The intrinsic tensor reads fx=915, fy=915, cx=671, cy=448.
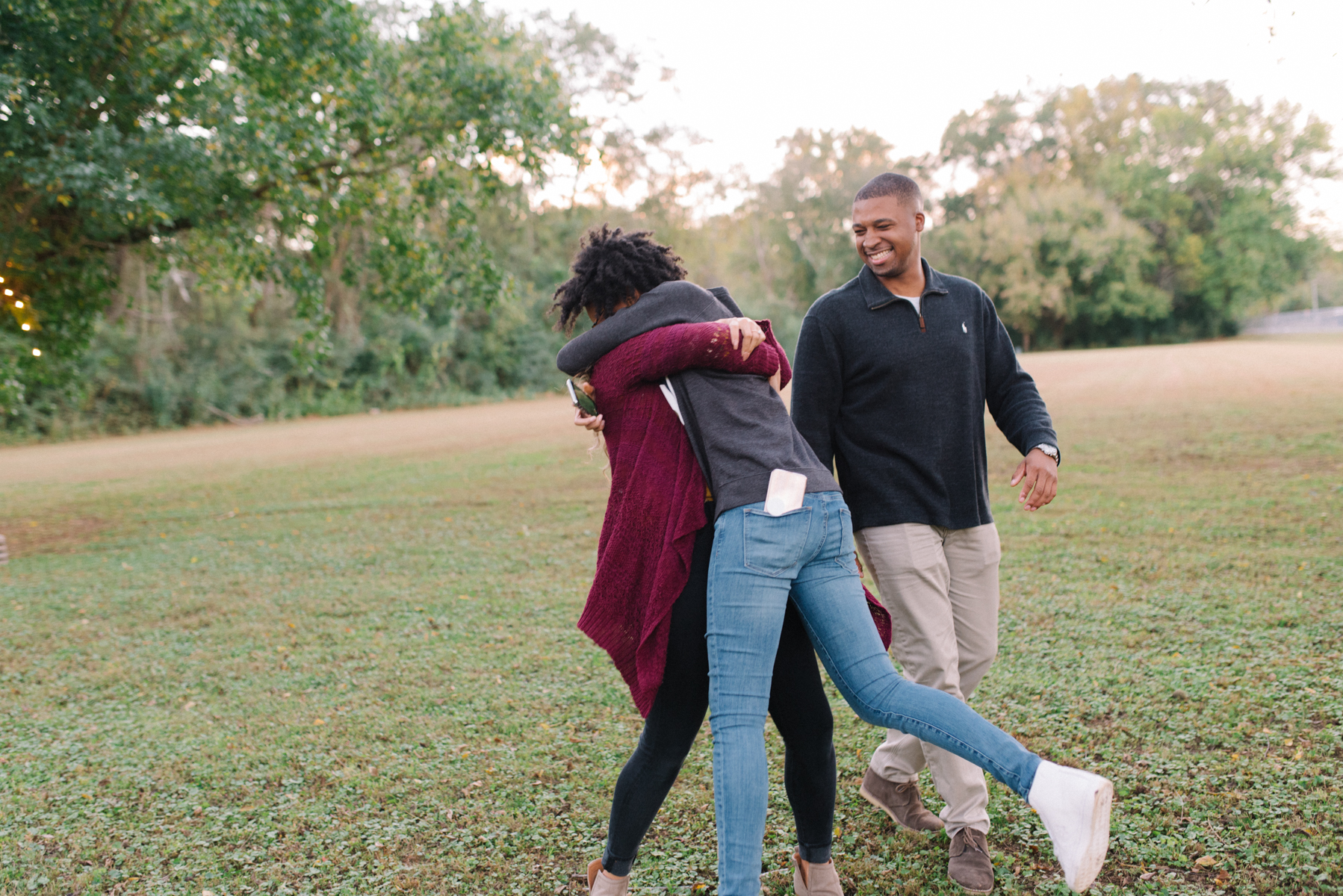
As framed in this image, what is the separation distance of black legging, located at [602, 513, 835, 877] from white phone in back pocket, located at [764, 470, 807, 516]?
0.19 metres

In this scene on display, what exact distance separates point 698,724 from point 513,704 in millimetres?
2343

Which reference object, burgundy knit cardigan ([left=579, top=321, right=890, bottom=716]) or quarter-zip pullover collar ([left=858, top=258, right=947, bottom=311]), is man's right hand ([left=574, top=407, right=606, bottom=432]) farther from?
quarter-zip pullover collar ([left=858, top=258, right=947, bottom=311])

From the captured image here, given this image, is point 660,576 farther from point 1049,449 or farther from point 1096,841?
point 1049,449

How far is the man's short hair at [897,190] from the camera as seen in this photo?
2.71 meters

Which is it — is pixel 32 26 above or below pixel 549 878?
above

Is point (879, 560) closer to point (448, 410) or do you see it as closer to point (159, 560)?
point (159, 560)

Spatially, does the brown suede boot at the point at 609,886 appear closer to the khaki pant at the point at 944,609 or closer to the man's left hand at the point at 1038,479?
the khaki pant at the point at 944,609

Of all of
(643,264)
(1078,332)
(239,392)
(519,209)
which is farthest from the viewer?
(1078,332)

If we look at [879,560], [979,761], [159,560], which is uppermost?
[879,560]

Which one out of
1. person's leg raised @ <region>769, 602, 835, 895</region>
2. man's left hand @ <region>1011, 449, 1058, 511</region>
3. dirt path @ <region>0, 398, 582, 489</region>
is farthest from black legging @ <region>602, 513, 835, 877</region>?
dirt path @ <region>0, 398, 582, 489</region>

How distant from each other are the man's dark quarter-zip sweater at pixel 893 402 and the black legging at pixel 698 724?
2.07ft

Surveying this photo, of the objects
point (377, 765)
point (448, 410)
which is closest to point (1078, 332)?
point (448, 410)

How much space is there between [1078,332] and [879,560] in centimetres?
6340

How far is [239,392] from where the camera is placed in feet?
110
